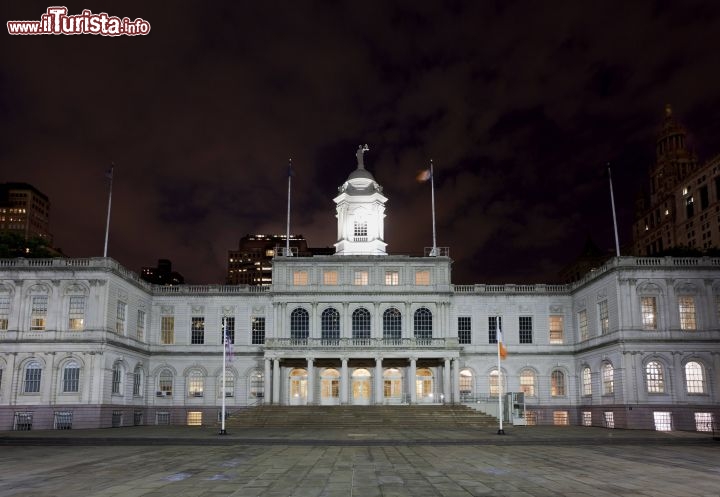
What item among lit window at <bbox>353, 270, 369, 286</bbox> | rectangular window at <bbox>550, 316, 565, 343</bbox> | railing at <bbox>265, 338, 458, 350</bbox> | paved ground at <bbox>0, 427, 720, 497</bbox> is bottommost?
paved ground at <bbox>0, 427, 720, 497</bbox>

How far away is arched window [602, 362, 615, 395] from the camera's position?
50819 mm

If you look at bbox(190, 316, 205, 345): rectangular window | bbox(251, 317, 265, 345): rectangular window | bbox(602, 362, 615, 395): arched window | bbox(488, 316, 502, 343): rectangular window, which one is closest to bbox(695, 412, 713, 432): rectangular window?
bbox(602, 362, 615, 395): arched window

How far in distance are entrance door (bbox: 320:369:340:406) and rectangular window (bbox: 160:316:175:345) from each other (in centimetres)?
1384

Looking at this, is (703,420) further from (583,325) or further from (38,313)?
(38,313)

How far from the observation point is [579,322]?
58.3 m

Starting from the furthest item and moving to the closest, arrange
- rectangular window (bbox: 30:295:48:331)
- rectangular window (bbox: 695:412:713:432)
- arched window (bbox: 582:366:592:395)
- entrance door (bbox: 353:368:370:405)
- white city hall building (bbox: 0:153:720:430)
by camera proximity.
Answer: entrance door (bbox: 353:368:370:405), arched window (bbox: 582:366:592:395), rectangular window (bbox: 30:295:48:331), white city hall building (bbox: 0:153:720:430), rectangular window (bbox: 695:412:713:432)

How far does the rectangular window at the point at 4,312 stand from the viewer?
4962 cm

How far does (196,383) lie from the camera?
59344 mm

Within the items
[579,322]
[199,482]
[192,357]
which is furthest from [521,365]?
[199,482]

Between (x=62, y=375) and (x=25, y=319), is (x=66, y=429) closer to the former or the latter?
(x=62, y=375)

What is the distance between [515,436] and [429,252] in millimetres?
26604

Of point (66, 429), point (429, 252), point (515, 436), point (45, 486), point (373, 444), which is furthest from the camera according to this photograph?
point (429, 252)

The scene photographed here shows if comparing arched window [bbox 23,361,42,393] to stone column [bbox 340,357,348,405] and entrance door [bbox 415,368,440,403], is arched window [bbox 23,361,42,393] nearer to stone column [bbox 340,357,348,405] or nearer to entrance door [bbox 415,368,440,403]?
stone column [bbox 340,357,348,405]

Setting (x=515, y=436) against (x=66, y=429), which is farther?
(x=66, y=429)
